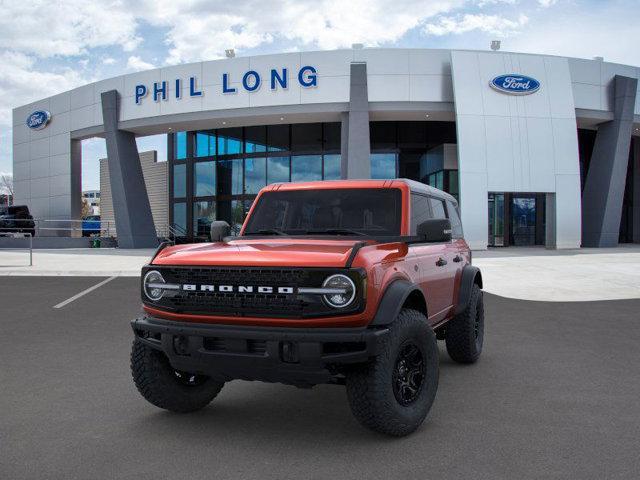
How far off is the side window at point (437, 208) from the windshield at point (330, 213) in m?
0.83

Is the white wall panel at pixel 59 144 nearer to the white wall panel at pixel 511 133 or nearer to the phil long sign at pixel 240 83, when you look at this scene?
the phil long sign at pixel 240 83

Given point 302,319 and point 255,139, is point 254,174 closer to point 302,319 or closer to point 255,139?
point 255,139

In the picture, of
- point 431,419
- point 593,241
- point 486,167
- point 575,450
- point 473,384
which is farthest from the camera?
point 593,241

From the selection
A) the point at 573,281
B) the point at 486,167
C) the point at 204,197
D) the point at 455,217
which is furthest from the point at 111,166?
the point at 455,217

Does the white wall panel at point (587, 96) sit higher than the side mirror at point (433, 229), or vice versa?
the white wall panel at point (587, 96)

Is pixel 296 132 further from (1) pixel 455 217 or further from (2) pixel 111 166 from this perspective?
(1) pixel 455 217

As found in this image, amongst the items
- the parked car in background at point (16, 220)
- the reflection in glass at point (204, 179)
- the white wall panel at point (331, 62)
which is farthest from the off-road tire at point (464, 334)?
the parked car in background at point (16, 220)

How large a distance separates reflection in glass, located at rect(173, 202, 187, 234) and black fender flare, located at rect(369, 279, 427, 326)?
3303cm

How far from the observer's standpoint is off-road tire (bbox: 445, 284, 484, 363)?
18.8 feet

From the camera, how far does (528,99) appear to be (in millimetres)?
25484

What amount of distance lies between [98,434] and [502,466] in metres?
2.70

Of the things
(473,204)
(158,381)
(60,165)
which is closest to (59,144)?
(60,165)

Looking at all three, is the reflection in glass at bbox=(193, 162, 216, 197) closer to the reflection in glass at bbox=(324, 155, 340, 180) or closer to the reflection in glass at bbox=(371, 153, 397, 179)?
the reflection in glass at bbox=(324, 155, 340, 180)

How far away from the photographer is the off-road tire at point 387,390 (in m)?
3.51
